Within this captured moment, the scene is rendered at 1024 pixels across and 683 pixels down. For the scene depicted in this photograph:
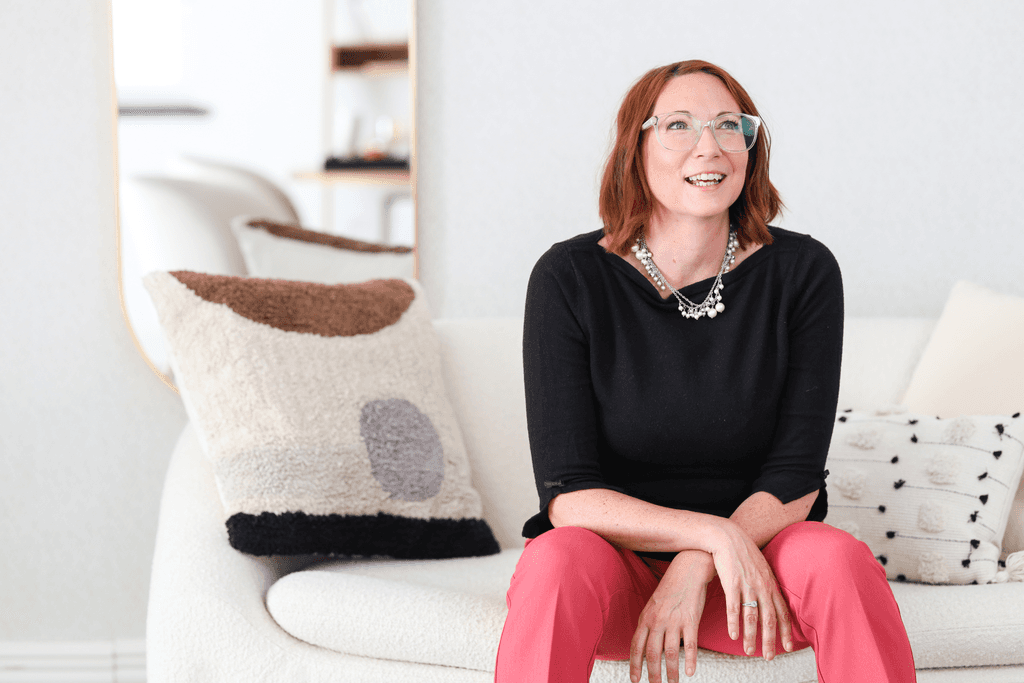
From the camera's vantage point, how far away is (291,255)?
201 centimetres

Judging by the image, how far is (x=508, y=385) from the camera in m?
1.75

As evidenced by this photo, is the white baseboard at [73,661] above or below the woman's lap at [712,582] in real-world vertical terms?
below

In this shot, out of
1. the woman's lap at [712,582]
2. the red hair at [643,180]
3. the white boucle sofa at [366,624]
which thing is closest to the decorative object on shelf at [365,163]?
the red hair at [643,180]

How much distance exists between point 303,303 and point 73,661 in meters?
1.13

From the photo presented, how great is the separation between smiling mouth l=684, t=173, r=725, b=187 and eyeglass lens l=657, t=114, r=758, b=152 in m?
0.04

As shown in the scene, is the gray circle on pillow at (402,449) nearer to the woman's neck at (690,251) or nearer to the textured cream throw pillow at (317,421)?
the textured cream throw pillow at (317,421)

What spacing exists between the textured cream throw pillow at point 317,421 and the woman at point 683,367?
1.07 feet

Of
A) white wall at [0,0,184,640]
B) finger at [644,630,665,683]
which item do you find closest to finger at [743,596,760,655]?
finger at [644,630,665,683]

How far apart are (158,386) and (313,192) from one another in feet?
1.92

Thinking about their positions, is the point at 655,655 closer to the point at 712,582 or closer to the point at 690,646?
the point at 690,646

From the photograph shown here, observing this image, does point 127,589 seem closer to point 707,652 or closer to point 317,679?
point 317,679

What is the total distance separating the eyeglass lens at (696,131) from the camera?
126cm

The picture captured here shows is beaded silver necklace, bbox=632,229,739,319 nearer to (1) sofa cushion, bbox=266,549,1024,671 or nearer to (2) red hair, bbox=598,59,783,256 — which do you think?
(2) red hair, bbox=598,59,783,256

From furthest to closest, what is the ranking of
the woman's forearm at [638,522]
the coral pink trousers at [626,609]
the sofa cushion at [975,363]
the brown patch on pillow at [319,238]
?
the brown patch on pillow at [319,238]
the sofa cushion at [975,363]
the woman's forearm at [638,522]
the coral pink trousers at [626,609]
